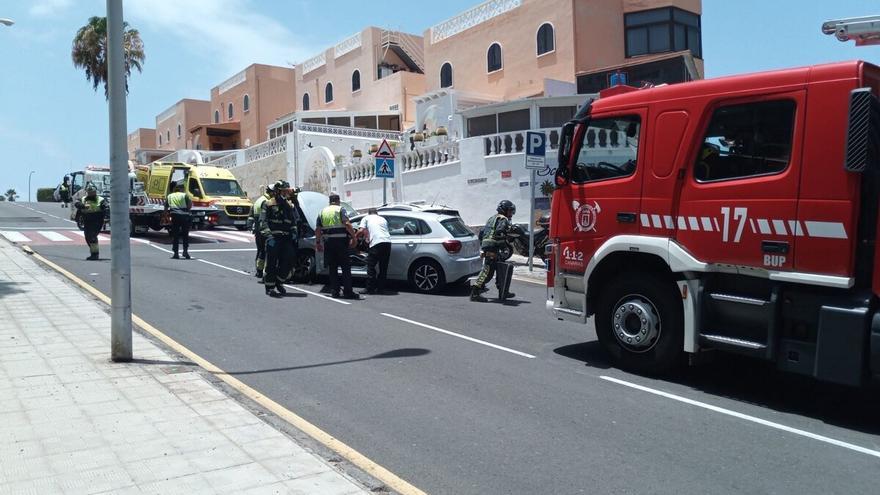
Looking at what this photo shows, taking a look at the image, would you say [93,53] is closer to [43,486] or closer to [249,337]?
[249,337]

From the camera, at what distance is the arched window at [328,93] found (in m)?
42.5

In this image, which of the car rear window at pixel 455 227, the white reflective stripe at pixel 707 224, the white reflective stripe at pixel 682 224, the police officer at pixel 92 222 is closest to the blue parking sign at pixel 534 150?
the car rear window at pixel 455 227

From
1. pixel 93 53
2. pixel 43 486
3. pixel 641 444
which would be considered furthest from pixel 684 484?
pixel 93 53

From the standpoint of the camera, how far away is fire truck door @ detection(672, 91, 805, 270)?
19.5 feet

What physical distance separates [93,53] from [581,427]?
131 ft

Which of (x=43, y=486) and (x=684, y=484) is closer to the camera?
(x=43, y=486)

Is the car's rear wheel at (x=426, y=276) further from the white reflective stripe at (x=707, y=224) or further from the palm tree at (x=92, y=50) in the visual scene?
the palm tree at (x=92, y=50)

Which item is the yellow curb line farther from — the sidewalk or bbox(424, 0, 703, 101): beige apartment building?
bbox(424, 0, 703, 101): beige apartment building

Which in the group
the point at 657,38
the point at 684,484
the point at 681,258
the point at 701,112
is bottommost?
the point at 684,484

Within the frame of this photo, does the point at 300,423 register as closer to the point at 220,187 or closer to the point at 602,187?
the point at 602,187

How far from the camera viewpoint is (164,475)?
4.29m

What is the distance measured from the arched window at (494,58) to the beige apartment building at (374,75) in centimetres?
685

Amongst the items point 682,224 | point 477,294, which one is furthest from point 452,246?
point 682,224

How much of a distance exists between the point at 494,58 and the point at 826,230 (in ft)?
85.2
